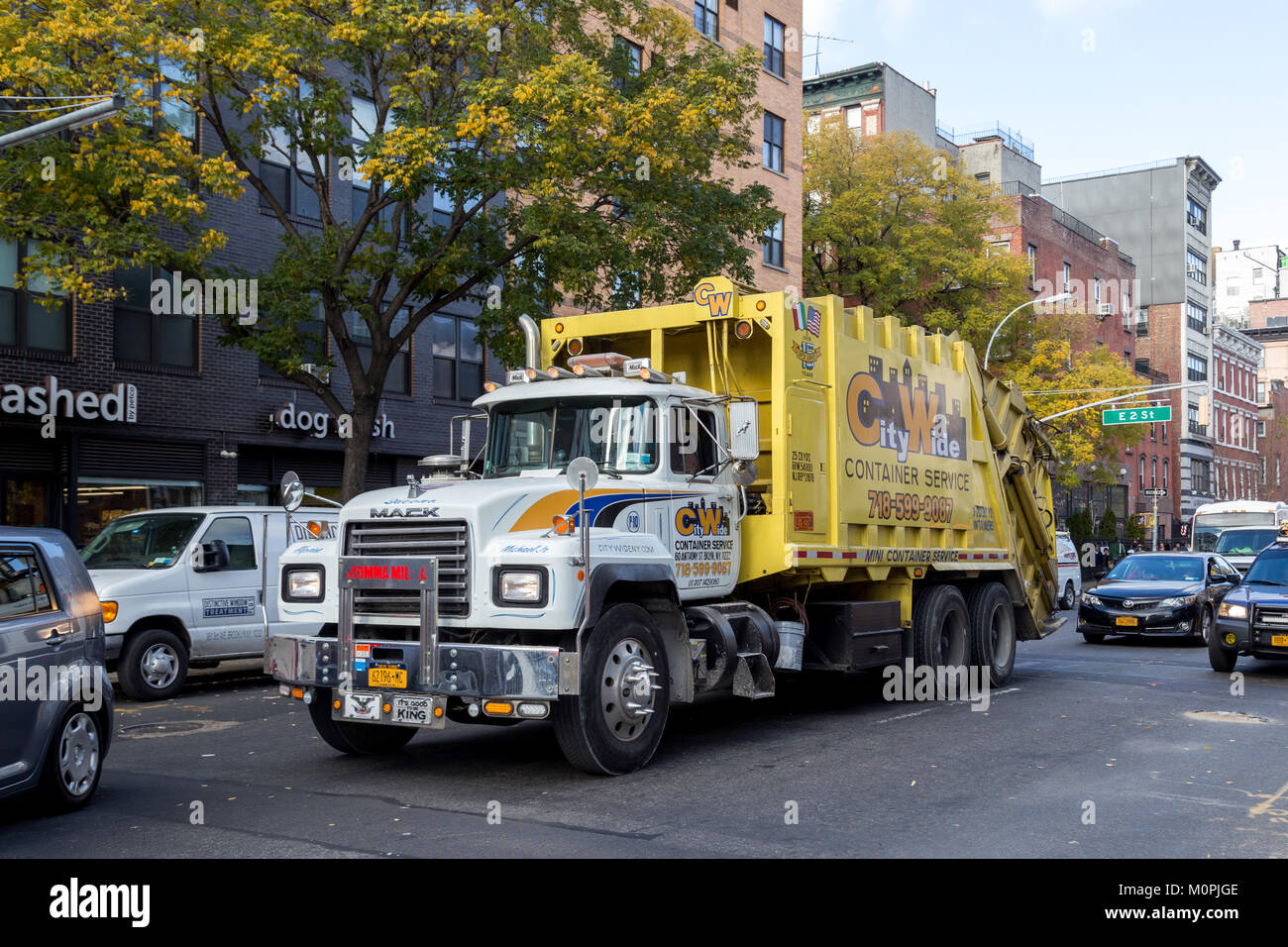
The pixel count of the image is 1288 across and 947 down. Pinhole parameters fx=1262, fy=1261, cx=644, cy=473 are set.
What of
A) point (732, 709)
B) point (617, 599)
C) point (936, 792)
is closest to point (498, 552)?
point (617, 599)

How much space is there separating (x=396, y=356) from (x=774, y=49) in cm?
1847

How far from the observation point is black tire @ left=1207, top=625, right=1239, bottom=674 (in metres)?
15.4

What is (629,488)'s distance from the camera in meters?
9.09

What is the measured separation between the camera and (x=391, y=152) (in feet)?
52.0

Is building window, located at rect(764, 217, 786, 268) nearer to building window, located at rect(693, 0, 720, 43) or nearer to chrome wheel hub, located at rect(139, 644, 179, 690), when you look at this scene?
building window, located at rect(693, 0, 720, 43)

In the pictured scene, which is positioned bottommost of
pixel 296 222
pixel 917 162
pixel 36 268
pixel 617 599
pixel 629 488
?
pixel 617 599

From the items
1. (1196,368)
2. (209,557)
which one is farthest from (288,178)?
(1196,368)

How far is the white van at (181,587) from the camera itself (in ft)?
43.6

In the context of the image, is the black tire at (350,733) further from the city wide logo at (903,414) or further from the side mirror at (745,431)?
the city wide logo at (903,414)

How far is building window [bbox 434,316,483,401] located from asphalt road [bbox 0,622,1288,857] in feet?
47.1

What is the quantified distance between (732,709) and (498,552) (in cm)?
486

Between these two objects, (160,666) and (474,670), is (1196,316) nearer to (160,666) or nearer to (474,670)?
(160,666)

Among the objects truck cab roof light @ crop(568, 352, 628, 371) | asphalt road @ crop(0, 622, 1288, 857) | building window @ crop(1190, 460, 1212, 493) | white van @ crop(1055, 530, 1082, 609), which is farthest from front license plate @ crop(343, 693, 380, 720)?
building window @ crop(1190, 460, 1212, 493)
